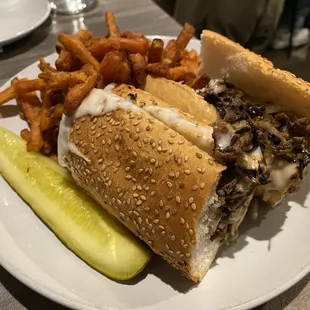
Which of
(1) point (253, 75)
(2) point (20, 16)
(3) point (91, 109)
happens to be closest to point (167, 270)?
Answer: (3) point (91, 109)

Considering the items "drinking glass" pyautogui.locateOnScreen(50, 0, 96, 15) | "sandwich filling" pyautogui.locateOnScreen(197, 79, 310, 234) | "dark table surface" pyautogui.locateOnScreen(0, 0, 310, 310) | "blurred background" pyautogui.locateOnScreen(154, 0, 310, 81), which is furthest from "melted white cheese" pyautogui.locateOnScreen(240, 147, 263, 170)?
"blurred background" pyautogui.locateOnScreen(154, 0, 310, 81)

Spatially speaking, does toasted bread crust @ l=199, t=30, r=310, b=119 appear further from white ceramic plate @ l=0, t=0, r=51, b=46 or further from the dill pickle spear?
white ceramic plate @ l=0, t=0, r=51, b=46

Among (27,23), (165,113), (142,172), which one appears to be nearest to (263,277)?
(142,172)

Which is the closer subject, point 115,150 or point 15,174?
point 115,150

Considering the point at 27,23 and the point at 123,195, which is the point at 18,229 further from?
the point at 27,23

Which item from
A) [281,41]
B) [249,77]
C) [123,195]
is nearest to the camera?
[123,195]

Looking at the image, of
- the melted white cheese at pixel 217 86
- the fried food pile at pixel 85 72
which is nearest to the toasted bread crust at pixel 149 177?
the fried food pile at pixel 85 72

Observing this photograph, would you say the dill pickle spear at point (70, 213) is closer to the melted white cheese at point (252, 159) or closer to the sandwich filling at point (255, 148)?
the sandwich filling at point (255, 148)
